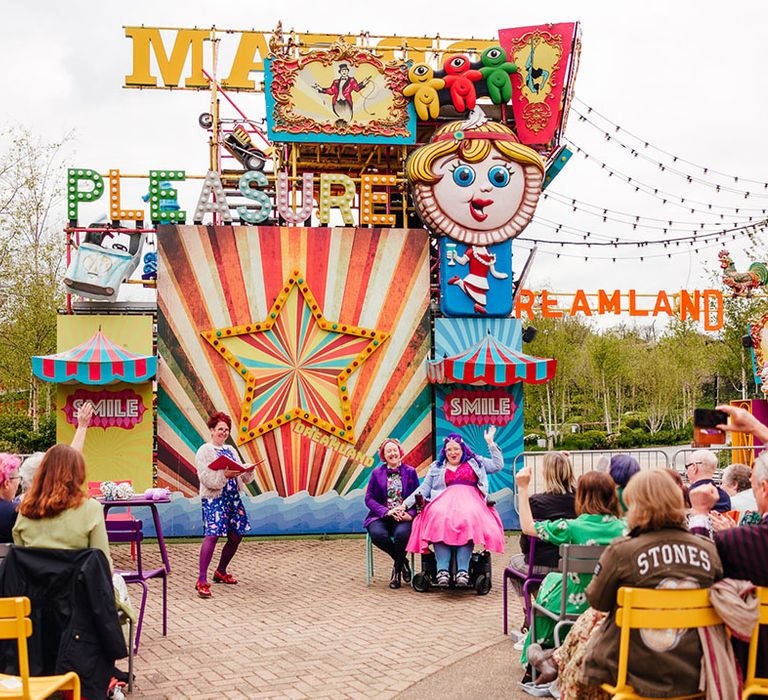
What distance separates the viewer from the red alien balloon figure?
44.4 ft

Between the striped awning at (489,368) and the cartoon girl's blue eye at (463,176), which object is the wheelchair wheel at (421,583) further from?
the cartoon girl's blue eye at (463,176)

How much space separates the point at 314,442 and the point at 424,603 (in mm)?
4592

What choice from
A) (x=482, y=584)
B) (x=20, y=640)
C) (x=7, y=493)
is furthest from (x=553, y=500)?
(x=20, y=640)

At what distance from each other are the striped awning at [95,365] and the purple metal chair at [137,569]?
3.88m

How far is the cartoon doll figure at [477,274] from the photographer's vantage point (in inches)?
520

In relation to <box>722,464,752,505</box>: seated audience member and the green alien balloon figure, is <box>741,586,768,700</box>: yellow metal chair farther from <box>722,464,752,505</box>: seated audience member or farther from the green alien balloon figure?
the green alien balloon figure

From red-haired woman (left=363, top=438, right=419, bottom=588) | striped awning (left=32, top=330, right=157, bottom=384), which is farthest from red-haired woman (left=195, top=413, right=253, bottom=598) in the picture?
striped awning (left=32, top=330, right=157, bottom=384)

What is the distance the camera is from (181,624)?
783cm

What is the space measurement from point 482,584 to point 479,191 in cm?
626

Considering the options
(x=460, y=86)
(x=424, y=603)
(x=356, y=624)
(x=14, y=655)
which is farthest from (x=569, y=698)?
(x=460, y=86)

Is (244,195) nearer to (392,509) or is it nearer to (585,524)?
(392,509)

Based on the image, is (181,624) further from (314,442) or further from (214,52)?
(214,52)

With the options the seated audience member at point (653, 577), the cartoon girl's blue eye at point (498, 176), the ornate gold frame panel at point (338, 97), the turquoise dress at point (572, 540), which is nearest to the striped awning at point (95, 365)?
the ornate gold frame panel at point (338, 97)

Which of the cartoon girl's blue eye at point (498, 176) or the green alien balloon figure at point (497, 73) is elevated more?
the green alien balloon figure at point (497, 73)
